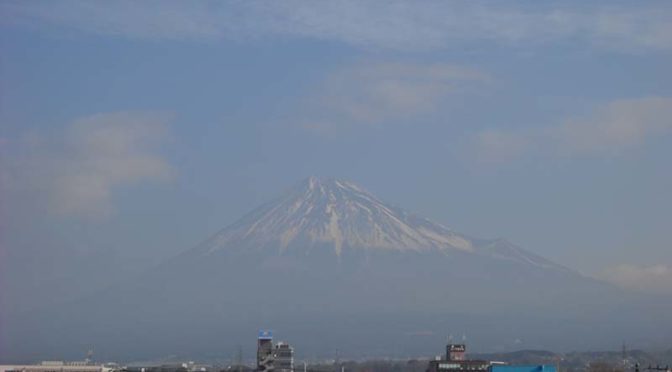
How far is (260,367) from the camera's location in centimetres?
13875

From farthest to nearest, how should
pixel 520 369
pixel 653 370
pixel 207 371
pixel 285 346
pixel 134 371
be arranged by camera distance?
pixel 207 371 → pixel 134 371 → pixel 285 346 → pixel 653 370 → pixel 520 369

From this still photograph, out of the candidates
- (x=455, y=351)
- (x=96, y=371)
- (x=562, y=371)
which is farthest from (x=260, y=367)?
(x=562, y=371)

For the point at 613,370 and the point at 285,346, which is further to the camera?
the point at 613,370

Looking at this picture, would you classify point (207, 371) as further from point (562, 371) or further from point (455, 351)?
point (562, 371)

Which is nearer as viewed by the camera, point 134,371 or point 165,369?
point 134,371

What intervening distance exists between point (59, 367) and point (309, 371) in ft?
179

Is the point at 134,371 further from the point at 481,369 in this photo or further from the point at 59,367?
the point at 481,369

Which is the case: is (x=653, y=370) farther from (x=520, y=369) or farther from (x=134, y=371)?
(x=134, y=371)

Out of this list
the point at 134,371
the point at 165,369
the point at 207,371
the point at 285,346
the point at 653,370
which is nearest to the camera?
the point at 653,370

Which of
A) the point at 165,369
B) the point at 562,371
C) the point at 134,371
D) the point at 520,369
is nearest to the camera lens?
the point at 520,369

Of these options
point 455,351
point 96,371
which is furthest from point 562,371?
point 96,371

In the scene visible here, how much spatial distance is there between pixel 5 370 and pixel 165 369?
3377cm

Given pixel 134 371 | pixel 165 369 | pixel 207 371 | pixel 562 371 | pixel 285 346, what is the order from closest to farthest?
1. pixel 285 346
2. pixel 134 371
3. pixel 165 369
4. pixel 207 371
5. pixel 562 371

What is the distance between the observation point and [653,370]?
450ft
